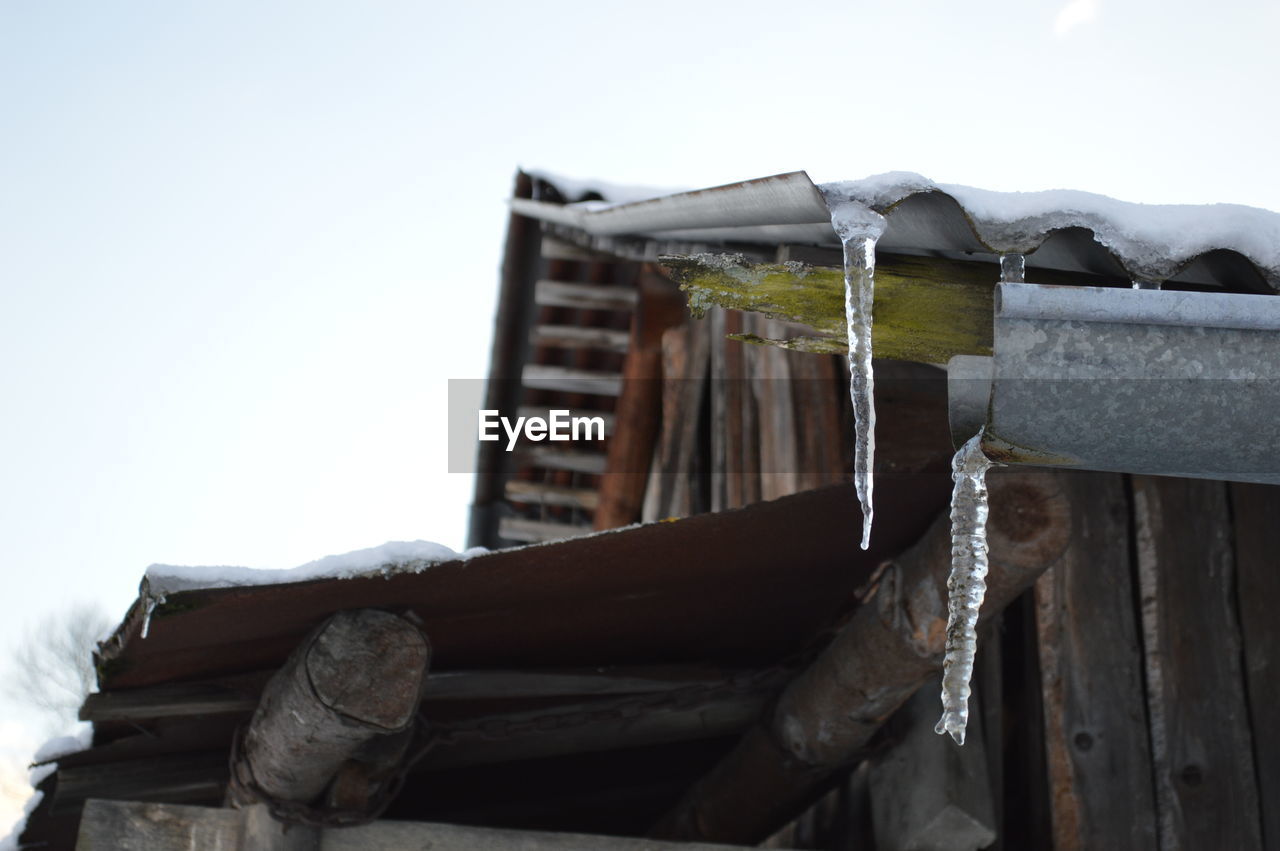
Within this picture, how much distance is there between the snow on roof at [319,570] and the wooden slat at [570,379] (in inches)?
166

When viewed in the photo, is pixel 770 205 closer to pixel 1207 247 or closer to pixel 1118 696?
pixel 1207 247

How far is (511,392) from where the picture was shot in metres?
6.91

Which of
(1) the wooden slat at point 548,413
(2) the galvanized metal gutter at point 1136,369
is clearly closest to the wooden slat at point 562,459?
(1) the wooden slat at point 548,413

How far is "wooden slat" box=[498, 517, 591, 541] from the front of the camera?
6.96 m

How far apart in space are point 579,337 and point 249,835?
416 cm

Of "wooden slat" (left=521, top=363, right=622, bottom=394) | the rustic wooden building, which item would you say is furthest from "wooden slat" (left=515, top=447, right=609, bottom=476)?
the rustic wooden building

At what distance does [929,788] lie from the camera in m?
2.82

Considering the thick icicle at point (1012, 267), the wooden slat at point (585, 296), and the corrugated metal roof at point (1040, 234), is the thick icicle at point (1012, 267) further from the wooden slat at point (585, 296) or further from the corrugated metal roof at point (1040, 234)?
the wooden slat at point (585, 296)

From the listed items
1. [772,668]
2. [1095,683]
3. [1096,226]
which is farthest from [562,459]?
[1096,226]

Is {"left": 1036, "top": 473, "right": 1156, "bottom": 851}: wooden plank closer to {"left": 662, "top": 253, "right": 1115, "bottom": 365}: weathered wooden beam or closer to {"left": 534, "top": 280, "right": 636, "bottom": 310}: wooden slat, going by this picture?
{"left": 662, "top": 253, "right": 1115, "bottom": 365}: weathered wooden beam

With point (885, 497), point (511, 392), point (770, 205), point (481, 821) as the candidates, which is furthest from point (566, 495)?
point (770, 205)

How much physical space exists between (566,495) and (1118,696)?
432 centimetres

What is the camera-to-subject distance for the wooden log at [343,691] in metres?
2.39

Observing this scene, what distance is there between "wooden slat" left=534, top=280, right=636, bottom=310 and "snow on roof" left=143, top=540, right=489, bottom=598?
4.19m
